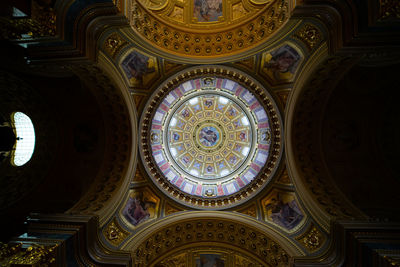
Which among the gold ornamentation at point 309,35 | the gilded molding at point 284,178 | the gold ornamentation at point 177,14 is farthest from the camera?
the gilded molding at point 284,178

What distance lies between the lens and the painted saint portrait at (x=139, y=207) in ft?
40.3

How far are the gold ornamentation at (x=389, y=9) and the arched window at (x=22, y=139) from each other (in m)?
14.5

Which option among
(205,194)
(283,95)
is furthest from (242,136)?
(283,95)

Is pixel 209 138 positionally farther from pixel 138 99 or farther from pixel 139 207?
pixel 139 207

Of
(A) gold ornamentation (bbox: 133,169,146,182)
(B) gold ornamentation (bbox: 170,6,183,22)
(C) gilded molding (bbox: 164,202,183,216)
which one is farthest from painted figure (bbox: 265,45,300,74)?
(C) gilded molding (bbox: 164,202,183,216)

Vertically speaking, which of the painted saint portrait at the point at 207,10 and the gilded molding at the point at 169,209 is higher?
the painted saint portrait at the point at 207,10

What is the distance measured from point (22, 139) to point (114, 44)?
21.3 ft

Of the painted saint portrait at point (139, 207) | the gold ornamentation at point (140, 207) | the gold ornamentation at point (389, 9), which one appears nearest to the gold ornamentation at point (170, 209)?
the gold ornamentation at point (140, 207)

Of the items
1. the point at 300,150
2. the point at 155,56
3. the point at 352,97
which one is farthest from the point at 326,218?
the point at 155,56

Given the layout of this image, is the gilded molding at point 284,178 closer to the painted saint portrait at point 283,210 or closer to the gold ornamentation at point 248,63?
the painted saint portrait at point 283,210

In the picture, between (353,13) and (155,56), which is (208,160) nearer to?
(155,56)

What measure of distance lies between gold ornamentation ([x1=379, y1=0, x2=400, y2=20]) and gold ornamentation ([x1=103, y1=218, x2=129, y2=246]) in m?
12.5

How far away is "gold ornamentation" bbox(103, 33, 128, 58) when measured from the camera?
1010cm

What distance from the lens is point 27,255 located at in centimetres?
713
